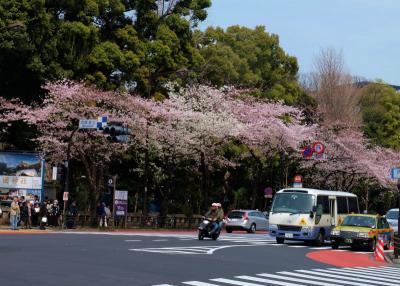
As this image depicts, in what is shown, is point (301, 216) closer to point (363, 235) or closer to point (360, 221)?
point (360, 221)

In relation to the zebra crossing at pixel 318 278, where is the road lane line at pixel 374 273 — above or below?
below

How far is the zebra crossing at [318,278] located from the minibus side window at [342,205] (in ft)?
40.7

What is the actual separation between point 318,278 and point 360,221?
43.4 ft

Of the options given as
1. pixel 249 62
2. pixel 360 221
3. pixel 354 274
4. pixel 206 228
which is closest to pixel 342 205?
pixel 360 221

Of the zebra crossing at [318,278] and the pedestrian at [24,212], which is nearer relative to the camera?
the zebra crossing at [318,278]

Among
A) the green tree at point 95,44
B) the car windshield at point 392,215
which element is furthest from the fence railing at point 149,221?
the car windshield at point 392,215

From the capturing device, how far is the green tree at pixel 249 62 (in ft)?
172

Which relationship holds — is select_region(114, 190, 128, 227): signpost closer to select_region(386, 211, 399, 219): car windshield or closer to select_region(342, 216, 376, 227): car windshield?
select_region(342, 216, 376, 227): car windshield

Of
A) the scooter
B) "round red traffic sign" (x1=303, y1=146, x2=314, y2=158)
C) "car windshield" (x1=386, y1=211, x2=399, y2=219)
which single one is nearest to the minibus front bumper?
the scooter

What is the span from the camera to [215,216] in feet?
95.6

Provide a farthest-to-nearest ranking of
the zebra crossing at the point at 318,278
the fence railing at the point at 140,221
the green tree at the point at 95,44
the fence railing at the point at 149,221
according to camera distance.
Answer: the fence railing at the point at 149,221, the fence railing at the point at 140,221, the green tree at the point at 95,44, the zebra crossing at the point at 318,278

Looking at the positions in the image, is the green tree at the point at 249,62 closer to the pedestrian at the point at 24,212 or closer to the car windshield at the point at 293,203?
the pedestrian at the point at 24,212

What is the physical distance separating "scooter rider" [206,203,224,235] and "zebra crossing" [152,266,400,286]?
10380mm

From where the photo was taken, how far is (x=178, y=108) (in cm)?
4412
